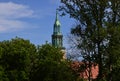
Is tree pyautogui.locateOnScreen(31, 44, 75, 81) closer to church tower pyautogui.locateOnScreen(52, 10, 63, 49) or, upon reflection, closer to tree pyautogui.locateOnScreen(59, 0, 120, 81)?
tree pyautogui.locateOnScreen(59, 0, 120, 81)

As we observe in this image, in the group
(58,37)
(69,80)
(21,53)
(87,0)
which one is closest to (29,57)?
(21,53)

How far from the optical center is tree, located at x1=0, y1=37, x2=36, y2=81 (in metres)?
69.6

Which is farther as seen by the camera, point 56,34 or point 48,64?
point 56,34

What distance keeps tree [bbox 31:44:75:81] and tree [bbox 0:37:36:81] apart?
1461 millimetres

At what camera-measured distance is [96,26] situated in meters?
47.5

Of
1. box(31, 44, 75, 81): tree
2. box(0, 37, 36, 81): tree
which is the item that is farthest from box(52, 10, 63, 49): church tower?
box(0, 37, 36, 81): tree

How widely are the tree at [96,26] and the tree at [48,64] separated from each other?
10.7 meters

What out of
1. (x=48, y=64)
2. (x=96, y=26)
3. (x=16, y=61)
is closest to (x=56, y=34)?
(x=16, y=61)

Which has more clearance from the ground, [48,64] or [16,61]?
[16,61]

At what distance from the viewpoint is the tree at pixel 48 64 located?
62.6 meters

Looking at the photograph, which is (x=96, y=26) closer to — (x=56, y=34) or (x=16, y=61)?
(x=16, y=61)

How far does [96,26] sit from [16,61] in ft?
82.3

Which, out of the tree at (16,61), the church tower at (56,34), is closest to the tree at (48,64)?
the tree at (16,61)

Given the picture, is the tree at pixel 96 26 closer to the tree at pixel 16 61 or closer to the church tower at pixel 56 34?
the tree at pixel 16 61
